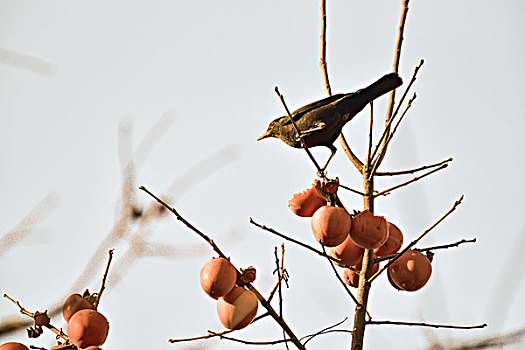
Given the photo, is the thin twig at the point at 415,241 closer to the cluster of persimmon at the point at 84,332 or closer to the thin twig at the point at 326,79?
the thin twig at the point at 326,79

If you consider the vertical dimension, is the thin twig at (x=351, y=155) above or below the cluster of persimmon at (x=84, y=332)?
above

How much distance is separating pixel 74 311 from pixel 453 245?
979 millimetres

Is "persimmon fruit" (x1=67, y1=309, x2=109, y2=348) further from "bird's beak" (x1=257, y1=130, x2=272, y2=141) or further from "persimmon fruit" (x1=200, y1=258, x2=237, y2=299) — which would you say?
"bird's beak" (x1=257, y1=130, x2=272, y2=141)

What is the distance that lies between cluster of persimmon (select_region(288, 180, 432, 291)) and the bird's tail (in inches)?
10.0

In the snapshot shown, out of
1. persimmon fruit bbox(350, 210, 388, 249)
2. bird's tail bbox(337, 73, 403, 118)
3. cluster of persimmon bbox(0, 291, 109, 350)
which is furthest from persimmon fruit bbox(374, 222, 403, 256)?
cluster of persimmon bbox(0, 291, 109, 350)

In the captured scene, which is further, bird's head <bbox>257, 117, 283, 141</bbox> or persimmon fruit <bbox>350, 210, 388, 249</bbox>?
bird's head <bbox>257, 117, 283, 141</bbox>

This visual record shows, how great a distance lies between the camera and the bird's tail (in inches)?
85.1

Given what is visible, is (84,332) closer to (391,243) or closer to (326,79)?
(391,243)

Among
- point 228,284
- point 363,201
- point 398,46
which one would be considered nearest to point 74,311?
point 228,284

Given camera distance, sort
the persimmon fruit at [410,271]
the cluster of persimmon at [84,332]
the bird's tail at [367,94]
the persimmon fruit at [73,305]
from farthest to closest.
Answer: the bird's tail at [367,94] < the persimmon fruit at [410,271] < the persimmon fruit at [73,305] < the cluster of persimmon at [84,332]

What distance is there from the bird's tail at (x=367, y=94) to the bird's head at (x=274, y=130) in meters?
0.29

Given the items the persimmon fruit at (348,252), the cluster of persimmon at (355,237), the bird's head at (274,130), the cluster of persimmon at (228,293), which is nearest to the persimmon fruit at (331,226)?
the cluster of persimmon at (355,237)

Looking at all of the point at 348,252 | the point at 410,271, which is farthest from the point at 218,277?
the point at 410,271

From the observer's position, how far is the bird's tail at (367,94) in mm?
2162
